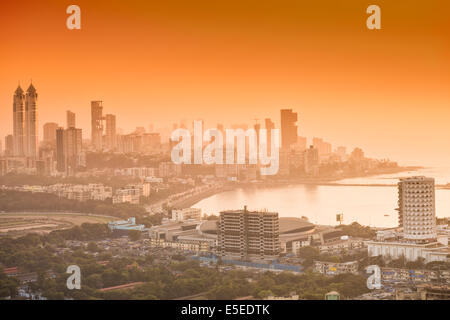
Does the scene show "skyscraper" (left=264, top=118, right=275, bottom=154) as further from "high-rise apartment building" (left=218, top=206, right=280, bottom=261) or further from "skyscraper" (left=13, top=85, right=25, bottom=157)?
"high-rise apartment building" (left=218, top=206, right=280, bottom=261)

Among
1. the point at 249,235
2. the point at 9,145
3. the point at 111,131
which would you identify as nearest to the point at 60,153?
the point at 111,131

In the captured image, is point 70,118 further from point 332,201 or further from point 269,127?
point 332,201

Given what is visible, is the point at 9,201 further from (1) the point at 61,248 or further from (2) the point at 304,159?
(2) the point at 304,159

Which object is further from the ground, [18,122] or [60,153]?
[18,122]

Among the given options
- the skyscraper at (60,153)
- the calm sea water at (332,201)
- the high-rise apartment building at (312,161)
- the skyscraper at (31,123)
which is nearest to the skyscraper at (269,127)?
the calm sea water at (332,201)
